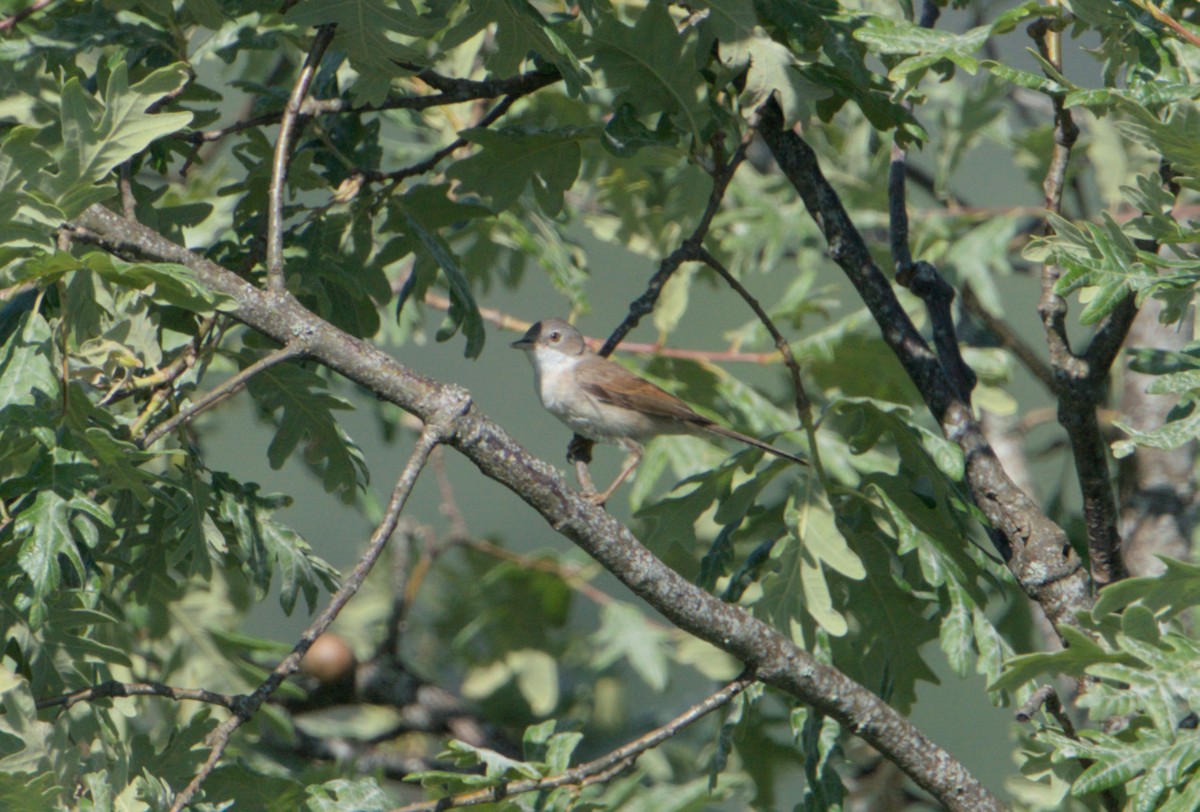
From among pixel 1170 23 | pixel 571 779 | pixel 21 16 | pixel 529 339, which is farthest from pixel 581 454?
pixel 1170 23

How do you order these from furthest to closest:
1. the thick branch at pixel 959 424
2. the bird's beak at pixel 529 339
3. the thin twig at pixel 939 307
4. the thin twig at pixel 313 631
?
the bird's beak at pixel 529 339, the thin twig at pixel 939 307, the thick branch at pixel 959 424, the thin twig at pixel 313 631

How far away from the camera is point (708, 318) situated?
7152 mm

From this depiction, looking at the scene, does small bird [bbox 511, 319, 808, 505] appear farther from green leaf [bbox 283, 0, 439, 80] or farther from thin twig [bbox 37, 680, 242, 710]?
thin twig [bbox 37, 680, 242, 710]

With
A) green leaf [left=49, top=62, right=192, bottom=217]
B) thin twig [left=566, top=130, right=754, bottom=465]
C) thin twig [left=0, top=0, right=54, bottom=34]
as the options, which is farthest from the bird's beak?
green leaf [left=49, top=62, right=192, bottom=217]

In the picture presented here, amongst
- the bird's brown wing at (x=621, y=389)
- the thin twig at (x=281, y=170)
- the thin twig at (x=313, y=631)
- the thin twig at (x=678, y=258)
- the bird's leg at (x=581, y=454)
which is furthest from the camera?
the bird's brown wing at (x=621, y=389)

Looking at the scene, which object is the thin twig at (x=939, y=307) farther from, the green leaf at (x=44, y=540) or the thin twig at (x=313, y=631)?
the green leaf at (x=44, y=540)

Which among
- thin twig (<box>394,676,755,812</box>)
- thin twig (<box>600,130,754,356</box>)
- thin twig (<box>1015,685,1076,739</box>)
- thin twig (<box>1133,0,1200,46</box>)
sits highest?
thin twig (<box>1133,0,1200,46</box>)

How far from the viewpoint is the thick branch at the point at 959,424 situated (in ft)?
8.82

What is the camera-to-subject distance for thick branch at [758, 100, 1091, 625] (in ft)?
8.82

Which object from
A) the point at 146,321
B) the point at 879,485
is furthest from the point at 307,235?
the point at 879,485

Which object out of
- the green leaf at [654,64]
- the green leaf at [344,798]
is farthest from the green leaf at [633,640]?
the green leaf at [654,64]

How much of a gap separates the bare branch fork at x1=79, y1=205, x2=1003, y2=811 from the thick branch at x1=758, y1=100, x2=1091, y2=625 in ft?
1.84

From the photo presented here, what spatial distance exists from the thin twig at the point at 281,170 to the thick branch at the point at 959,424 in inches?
40.8

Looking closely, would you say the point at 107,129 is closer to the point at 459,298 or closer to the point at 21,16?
the point at 21,16
